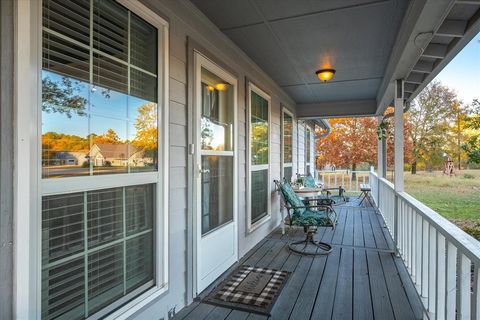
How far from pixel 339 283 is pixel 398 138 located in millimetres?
2003

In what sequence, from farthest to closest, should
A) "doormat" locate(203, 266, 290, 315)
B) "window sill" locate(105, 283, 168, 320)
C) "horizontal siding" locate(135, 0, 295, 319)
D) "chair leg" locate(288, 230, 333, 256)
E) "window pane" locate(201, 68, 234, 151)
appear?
"chair leg" locate(288, 230, 333, 256), "window pane" locate(201, 68, 234, 151), "doormat" locate(203, 266, 290, 315), "horizontal siding" locate(135, 0, 295, 319), "window sill" locate(105, 283, 168, 320)

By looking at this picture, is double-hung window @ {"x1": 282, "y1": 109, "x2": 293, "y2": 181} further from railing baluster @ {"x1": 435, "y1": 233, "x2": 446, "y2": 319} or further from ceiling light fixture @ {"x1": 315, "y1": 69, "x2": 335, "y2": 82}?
railing baluster @ {"x1": 435, "y1": 233, "x2": 446, "y2": 319}

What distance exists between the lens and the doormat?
7.84ft

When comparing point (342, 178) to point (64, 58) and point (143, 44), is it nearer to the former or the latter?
point (143, 44)

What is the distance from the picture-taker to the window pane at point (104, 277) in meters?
1.56

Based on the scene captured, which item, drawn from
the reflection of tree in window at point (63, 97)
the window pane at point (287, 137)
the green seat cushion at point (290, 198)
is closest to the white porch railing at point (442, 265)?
the green seat cushion at point (290, 198)

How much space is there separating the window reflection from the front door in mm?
659

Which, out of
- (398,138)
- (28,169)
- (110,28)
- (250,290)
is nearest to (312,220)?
(250,290)

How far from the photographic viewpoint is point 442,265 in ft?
6.01

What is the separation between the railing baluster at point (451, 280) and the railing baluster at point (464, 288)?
0.16 meters

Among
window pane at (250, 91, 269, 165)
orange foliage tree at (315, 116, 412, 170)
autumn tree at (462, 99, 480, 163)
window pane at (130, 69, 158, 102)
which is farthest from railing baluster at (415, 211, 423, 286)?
orange foliage tree at (315, 116, 412, 170)

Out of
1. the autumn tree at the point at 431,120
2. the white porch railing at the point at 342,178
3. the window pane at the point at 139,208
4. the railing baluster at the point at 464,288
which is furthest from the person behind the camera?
the white porch railing at the point at 342,178

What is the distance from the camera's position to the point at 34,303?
124 centimetres

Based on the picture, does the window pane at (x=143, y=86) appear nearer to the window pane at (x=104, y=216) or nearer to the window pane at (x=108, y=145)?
the window pane at (x=108, y=145)
